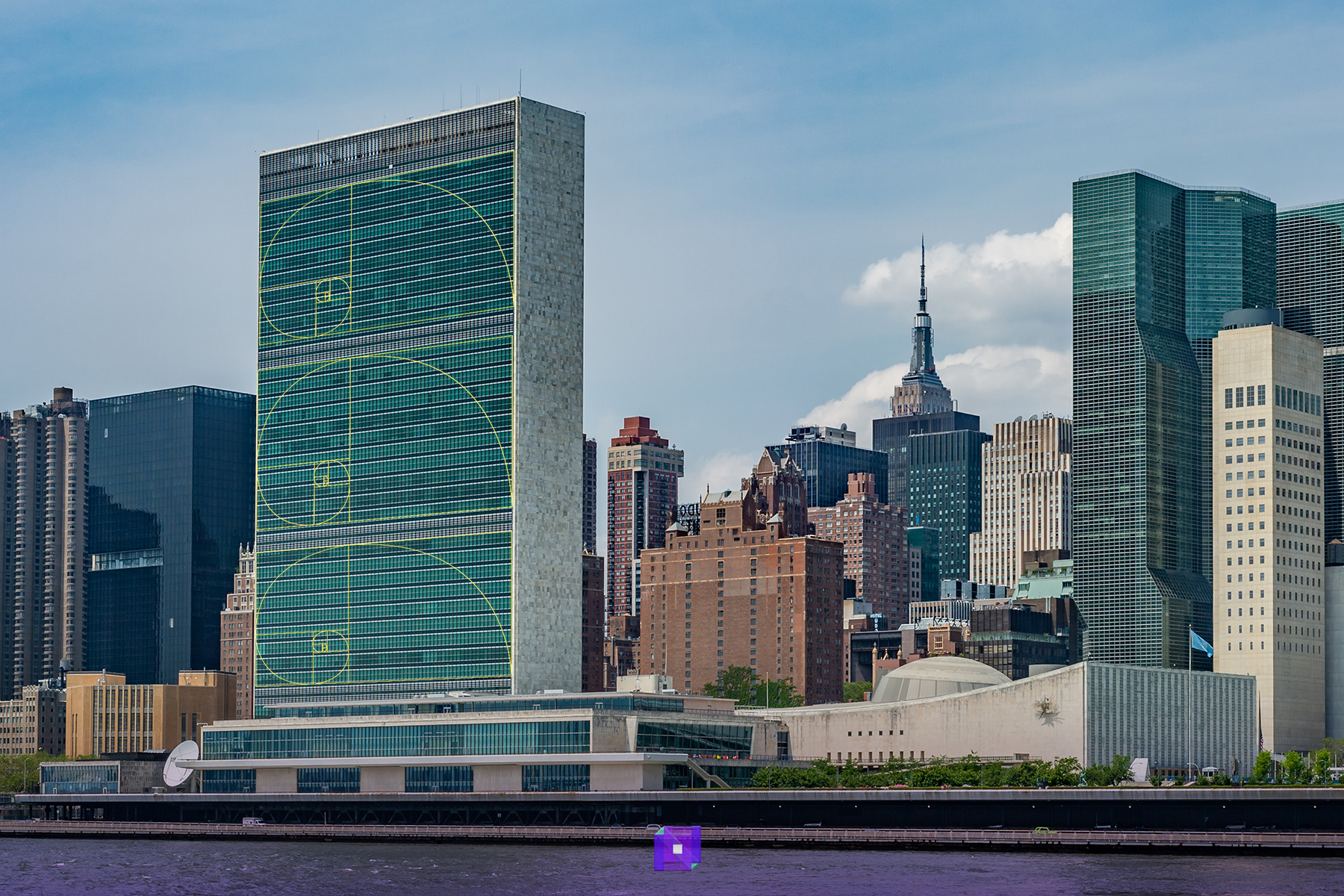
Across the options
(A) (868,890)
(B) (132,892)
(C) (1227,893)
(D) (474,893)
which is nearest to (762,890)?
(A) (868,890)

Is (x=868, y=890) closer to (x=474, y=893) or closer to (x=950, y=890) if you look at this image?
(x=950, y=890)

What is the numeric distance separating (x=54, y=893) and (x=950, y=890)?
82857mm

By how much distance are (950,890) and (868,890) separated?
288 inches

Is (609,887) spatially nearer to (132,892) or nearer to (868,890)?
(868,890)

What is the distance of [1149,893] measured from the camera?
600ft

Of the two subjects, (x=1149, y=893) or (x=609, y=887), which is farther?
(x=609, y=887)

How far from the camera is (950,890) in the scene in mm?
190625

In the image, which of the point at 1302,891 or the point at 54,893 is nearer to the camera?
the point at 1302,891

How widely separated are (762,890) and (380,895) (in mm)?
34475

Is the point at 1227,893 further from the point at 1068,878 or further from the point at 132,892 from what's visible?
the point at 132,892

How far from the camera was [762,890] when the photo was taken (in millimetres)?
192875

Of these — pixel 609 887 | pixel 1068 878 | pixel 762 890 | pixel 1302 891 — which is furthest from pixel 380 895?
pixel 1302 891

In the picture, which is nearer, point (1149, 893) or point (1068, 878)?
point (1149, 893)

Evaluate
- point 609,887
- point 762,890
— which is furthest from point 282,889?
point 762,890
